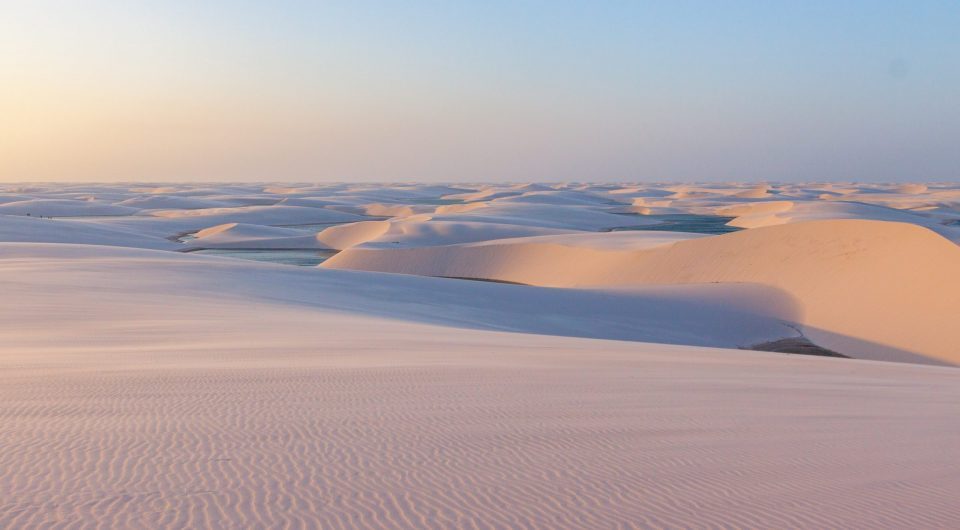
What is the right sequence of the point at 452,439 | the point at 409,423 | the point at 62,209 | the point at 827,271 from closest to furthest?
the point at 452,439 → the point at 409,423 → the point at 827,271 → the point at 62,209

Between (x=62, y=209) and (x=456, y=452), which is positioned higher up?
(x=456, y=452)

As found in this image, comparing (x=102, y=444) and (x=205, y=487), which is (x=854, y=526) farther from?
(x=102, y=444)

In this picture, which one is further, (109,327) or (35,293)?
(35,293)

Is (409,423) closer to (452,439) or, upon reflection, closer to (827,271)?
(452,439)

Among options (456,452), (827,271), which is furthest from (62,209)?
(456,452)

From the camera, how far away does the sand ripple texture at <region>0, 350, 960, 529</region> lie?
342 cm

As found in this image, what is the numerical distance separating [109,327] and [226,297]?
207 inches

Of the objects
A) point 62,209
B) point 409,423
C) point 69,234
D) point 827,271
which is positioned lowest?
point 62,209

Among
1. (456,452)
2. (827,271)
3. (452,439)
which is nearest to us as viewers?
(456,452)

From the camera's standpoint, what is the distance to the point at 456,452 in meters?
4.34

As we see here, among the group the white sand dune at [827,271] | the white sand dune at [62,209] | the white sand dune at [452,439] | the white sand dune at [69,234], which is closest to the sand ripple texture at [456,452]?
the white sand dune at [452,439]

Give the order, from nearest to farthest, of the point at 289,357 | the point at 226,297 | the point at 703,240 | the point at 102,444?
1. the point at 102,444
2. the point at 289,357
3. the point at 226,297
4. the point at 703,240

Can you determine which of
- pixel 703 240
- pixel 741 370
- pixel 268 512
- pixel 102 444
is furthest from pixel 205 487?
pixel 703 240

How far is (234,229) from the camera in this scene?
49188 mm
